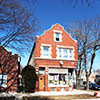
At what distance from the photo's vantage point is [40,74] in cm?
1925

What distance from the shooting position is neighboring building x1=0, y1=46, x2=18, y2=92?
1762 centimetres

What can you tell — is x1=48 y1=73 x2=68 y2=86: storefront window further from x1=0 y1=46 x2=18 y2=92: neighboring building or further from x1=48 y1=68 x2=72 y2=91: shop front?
x1=0 y1=46 x2=18 y2=92: neighboring building

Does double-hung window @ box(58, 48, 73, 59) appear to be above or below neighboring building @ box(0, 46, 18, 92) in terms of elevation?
above

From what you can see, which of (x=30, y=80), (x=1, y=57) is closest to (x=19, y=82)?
(x=30, y=80)

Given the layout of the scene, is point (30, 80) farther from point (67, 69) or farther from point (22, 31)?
point (22, 31)

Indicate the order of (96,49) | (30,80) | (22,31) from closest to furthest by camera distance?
(22,31)
(30,80)
(96,49)

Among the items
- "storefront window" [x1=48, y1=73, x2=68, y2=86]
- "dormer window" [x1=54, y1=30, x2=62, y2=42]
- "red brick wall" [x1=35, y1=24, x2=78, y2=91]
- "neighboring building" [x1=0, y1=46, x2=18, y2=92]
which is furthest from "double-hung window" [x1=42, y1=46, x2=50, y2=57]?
"neighboring building" [x1=0, y1=46, x2=18, y2=92]

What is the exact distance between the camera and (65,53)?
20.5 meters

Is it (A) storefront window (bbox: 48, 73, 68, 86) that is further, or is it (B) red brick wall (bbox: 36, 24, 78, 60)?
(B) red brick wall (bbox: 36, 24, 78, 60)

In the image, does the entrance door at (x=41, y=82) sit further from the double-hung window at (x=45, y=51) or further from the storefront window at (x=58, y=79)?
the double-hung window at (x=45, y=51)

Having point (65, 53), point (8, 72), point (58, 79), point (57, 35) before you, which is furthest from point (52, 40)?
point (8, 72)

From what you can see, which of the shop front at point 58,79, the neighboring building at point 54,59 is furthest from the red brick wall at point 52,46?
the shop front at point 58,79

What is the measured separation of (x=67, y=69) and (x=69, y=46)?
3.58 metres

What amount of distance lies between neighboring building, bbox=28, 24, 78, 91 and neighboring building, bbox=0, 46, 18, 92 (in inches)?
120
